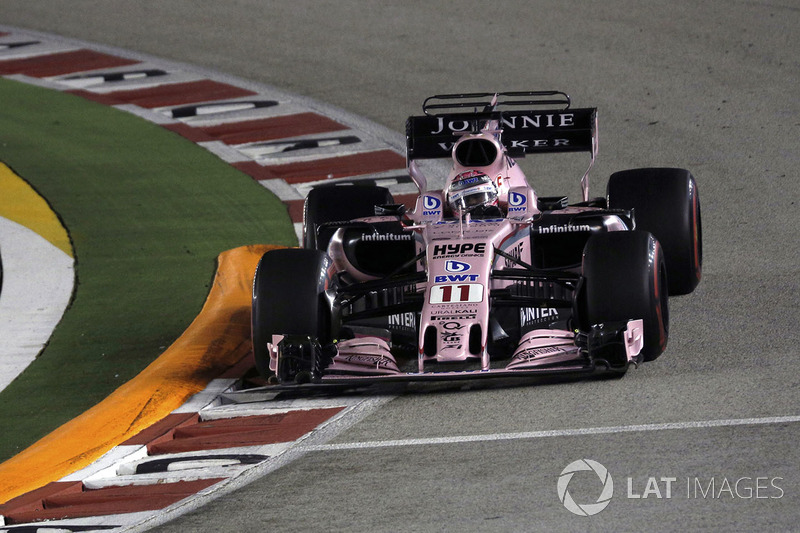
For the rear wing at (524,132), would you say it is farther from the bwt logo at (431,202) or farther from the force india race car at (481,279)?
the bwt logo at (431,202)

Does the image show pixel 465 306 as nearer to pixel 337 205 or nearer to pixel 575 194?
pixel 337 205

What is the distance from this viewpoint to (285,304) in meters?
7.64

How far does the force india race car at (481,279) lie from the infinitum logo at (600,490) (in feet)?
3.47

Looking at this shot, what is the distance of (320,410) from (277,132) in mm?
6954

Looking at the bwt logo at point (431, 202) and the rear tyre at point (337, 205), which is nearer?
the bwt logo at point (431, 202)

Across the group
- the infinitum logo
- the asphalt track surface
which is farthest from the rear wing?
the infinitum logo

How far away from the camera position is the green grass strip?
27.7 feet

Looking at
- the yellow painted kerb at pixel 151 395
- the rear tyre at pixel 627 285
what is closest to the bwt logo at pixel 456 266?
the rear tyre at pixel 627 285

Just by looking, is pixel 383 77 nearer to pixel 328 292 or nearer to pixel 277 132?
pixel 277 132

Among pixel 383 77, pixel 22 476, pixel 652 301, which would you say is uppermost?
pixel 383 77

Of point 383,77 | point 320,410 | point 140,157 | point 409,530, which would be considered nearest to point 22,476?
point 320,410

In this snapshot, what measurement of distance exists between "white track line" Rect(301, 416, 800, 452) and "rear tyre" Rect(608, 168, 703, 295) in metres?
2.39

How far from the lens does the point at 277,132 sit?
13.9 meters

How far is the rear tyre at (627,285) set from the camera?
7348 mm
